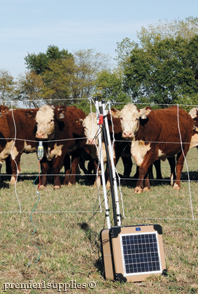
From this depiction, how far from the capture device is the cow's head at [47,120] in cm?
1067

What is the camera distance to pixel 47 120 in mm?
10820

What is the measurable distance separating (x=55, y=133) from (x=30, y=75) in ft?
165

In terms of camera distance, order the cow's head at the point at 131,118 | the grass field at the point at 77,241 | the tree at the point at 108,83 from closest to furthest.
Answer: the grass field at the point at 77,241 < the cow's head at the point at 131,118 < the tree at the point at 108,83

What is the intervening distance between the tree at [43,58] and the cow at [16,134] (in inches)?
2238

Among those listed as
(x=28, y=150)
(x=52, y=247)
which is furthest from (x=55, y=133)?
(x=52, y=247)

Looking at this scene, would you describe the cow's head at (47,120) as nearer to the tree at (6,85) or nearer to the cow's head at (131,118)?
the cow's head at (131,118)

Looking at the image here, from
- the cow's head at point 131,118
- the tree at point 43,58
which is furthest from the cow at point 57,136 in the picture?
the tree at point 43,58

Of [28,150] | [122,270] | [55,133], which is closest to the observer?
[122,270]

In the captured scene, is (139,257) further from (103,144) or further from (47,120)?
(47,120)

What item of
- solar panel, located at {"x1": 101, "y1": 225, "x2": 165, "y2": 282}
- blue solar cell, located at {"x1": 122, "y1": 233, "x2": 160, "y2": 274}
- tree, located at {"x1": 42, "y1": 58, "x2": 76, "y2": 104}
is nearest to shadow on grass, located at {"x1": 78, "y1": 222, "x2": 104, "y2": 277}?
solar panel, located at {"x1": 101, "y1": 225, "x2": 165, "y2": 282}

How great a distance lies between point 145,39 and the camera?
168 ft

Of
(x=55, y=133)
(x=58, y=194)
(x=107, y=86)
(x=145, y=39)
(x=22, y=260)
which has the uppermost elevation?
(x=145, y=39)

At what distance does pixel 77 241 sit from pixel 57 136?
19.2 feet

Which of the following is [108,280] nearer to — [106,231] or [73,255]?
[106,231]
